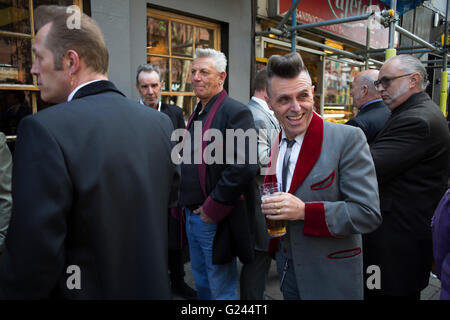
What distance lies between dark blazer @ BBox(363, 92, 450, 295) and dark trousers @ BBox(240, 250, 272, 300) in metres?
0.96

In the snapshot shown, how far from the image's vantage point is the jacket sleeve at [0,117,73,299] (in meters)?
1.07

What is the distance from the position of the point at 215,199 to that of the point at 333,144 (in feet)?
3.30

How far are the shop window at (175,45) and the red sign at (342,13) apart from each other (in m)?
1.81

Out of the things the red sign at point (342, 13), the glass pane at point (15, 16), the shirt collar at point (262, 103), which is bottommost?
the shirt collar at point (262, 103)

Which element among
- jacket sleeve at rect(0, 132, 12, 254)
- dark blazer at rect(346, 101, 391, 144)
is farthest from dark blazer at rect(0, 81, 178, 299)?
dark blazer at rect(346, 101, 391, 144)

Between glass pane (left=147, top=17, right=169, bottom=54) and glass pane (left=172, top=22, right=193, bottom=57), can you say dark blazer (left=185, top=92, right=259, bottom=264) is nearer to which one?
glass pane (left=147, top=17, right=169, bottom=54)

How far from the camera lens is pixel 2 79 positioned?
3125mm

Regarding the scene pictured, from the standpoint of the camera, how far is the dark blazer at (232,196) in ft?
7.57

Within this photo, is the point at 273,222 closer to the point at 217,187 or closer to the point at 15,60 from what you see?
the point at 217,187

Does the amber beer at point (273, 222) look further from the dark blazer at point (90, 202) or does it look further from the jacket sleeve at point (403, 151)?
the jacket sleeve at point (403, 151)

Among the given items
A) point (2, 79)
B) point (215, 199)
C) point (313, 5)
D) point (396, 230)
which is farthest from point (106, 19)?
point (313, 5)

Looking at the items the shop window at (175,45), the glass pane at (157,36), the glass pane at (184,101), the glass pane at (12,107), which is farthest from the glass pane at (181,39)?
the glass pane at (12,107)

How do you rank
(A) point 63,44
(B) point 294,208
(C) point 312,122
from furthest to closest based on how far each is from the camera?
(C) point 312,122
(B) point 294,208
(A) point 63,44
